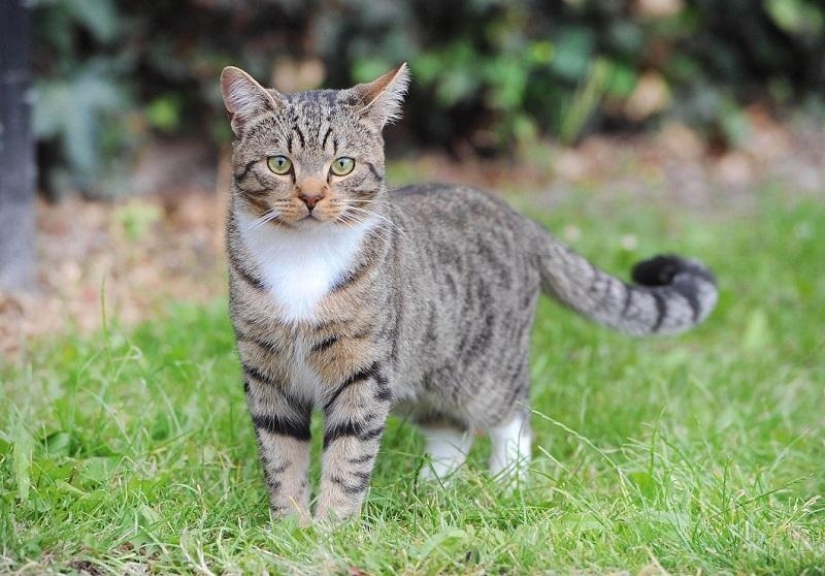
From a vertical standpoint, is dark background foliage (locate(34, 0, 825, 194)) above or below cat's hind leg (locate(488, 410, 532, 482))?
above

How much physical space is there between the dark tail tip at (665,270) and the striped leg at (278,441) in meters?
1.55

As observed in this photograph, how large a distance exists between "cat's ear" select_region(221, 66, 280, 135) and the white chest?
299 millimetres

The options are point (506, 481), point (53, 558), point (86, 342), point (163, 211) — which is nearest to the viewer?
point (53, 558)

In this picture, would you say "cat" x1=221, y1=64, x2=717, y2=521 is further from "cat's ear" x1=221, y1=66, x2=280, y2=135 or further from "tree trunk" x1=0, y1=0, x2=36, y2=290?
"tree trunk" x1=0, y1=0, x2=36, y2=290

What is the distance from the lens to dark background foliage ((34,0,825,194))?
5977mm

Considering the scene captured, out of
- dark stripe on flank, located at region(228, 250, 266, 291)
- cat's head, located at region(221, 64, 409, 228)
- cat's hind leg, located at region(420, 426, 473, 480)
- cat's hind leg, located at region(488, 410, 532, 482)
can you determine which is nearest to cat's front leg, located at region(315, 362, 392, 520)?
dark stripe on flank, located at region(228, 250, 266, 291)

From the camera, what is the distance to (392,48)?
665 cm

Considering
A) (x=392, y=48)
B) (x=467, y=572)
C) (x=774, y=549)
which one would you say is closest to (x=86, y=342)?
(x=467, y=572)

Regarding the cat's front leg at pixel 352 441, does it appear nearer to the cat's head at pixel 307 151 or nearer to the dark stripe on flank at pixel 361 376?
the dark stripe on flank at pixel 361 376

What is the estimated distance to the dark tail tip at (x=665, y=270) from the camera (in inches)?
155

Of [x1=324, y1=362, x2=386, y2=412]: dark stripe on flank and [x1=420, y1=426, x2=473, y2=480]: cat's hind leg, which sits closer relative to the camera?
[x1=324, y1=362, x2=386, y2=412]: dark stripe on flank

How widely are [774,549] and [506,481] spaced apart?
88cm

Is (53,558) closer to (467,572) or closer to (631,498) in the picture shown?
(467,572)

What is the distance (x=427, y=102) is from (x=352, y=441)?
14.6 ft
